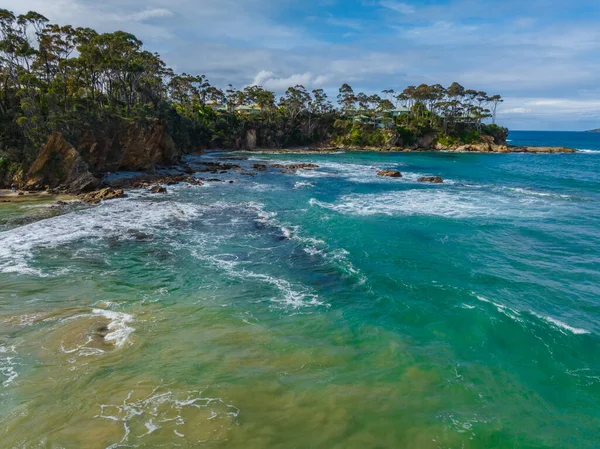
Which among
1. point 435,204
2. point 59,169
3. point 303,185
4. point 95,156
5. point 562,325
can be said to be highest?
point 95,156

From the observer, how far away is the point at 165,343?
13.4 metres

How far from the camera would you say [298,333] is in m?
14.4

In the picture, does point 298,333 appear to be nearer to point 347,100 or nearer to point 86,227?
point 86,227

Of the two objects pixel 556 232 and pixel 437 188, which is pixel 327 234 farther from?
pixel 437 188

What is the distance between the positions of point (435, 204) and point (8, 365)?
3607 centimetres

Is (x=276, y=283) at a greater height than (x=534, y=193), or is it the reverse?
(x=534, y=193)

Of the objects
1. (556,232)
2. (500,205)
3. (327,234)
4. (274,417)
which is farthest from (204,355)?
(500,205)

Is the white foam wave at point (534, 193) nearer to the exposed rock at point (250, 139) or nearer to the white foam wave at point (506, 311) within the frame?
the white foam wave at point (506, 311)

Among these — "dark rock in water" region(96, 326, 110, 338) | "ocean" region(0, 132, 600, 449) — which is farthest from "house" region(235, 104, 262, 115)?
"dark rock in water" region(96, 326, 110, 338)

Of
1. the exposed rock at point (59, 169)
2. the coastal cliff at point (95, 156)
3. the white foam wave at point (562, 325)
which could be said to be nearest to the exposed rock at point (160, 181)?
the coastal cliff at point (95, 156)

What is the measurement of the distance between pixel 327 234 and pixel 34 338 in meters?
18.9

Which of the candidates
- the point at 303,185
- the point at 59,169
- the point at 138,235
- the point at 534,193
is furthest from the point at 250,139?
the point at 138,235

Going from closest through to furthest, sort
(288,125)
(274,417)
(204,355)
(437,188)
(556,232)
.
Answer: (274,417) < (204,355) < (556,232) < (437,188) < (288,125)

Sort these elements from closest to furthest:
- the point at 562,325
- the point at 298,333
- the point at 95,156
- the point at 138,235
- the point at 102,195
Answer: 1. the point at 298,333
2. the point at 562,325
3. the point at 138,235
4. the point at 102,195
5. the point at 95,156
